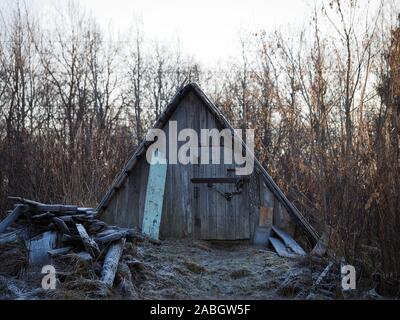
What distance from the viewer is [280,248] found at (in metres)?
9.45

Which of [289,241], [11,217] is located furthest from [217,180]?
[11,217]

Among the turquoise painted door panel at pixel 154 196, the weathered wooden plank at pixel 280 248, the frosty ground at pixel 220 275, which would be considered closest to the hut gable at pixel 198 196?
the turquoise painted door panel at pixel 154 196

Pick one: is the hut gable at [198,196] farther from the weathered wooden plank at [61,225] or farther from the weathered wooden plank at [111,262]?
the weathered wooden plank at [111,262]

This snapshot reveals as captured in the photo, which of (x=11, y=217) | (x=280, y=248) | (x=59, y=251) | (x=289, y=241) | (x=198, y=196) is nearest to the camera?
(x=59, y=251)

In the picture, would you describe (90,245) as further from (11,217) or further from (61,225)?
(11,217)

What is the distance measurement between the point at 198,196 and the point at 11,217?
168 inches

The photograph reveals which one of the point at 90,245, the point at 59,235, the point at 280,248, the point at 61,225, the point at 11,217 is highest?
the point at 11,217

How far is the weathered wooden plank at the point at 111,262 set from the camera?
667 cm

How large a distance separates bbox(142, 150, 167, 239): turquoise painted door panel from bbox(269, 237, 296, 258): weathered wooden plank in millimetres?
2622

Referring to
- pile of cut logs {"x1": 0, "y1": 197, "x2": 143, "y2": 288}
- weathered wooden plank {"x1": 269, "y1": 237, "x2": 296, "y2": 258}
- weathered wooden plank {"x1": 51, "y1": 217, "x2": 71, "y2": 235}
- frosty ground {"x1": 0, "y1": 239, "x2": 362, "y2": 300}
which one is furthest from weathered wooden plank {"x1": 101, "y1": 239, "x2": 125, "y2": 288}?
weathered wooden plank {"x1": 269, "y1": 237, "x2": 296, "y2": 258}

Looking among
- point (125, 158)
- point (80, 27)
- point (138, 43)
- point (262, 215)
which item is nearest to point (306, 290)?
point (262, 215)

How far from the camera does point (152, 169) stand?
1091 centimetres

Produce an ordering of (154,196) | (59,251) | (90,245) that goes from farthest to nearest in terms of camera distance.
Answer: (154,196), (90,245), (59,251)

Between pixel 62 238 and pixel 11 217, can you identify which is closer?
pixel 62 238
